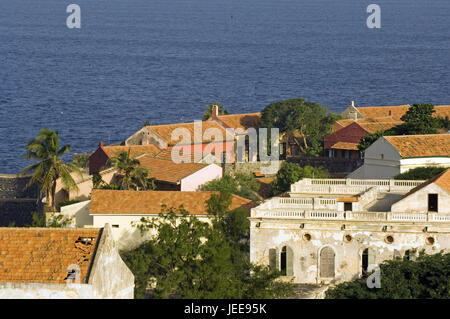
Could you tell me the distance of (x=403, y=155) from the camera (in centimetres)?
6700

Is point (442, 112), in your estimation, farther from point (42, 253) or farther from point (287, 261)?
point (42, 253)

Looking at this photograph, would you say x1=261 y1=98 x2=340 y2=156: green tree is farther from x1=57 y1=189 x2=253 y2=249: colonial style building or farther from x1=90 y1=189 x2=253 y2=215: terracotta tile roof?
x1=57 y1=189 x2=253 y2=249: colonial style building

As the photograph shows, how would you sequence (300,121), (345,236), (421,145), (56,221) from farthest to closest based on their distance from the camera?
(300,121) → (421,145) → (56,221) → (345,236)

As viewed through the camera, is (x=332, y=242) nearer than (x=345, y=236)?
No

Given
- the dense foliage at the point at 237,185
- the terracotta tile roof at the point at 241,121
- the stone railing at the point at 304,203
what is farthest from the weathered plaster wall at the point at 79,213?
the terracotta tile roof at the point at 241,121

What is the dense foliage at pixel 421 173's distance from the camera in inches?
2488

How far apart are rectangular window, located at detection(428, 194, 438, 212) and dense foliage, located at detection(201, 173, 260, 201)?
1470 cm

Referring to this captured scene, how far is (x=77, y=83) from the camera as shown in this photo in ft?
636

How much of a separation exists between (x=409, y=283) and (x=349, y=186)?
1219 cm

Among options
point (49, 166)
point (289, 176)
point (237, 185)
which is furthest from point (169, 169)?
point (49, 166)

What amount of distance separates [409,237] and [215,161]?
1179 inches

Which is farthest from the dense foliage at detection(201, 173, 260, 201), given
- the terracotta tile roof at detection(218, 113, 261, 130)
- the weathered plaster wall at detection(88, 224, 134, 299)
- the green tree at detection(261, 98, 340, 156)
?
the weathered plaster wall at detection(88, 224, 134, 299)

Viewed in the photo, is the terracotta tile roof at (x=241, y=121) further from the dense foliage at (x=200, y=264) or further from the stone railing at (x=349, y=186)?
the dense foliage at (x=200, y=264)

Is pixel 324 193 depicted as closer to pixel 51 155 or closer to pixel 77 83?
pixel 51 155
